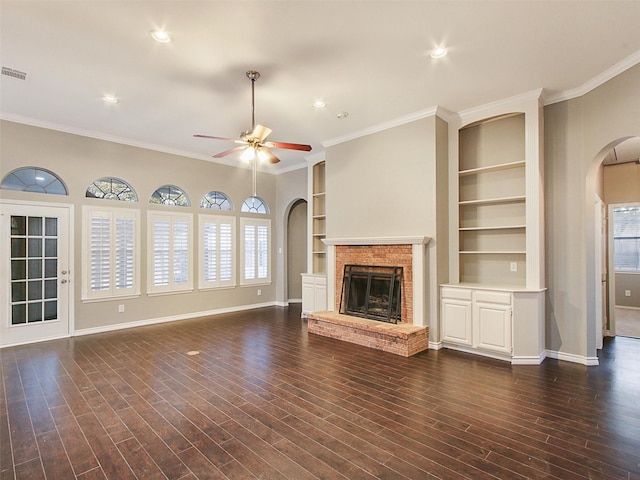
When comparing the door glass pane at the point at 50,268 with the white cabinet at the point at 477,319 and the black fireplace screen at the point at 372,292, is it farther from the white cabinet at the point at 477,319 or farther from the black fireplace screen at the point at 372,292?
the white cabinet at the point at 477,319

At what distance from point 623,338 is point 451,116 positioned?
4.37 meters

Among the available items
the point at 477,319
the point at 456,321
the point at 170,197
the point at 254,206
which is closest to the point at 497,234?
the point at 477,319

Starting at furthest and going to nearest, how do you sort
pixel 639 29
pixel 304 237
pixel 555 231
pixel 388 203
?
pixel 304 237
pixel 388 203
pixel 555 231
pixel 639 29

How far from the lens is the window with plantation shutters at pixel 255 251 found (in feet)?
25.5

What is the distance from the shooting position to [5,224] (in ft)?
16.2

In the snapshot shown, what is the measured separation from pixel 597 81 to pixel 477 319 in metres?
3.11

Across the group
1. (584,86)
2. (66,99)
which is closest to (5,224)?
(66,99)

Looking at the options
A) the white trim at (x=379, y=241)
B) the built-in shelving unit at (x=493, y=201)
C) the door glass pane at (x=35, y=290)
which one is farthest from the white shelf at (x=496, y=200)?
the door glass pane at (x=35, y=290)

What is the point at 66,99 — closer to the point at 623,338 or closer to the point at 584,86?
the point at 584,86

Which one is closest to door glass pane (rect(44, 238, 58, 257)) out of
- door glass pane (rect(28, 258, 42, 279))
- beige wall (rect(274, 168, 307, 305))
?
door glass pane (rect(28, 258, 42, 279))

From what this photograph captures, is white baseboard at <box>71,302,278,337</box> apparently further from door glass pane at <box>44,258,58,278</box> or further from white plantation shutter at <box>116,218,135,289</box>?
door glass pane at <box>44,258,58,278</box>

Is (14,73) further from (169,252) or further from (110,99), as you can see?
(169,252)

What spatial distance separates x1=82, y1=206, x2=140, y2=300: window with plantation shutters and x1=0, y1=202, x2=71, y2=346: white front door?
28cm

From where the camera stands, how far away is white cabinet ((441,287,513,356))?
165 inches
